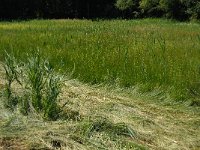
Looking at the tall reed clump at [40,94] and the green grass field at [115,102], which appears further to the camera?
the tall reed clump at [40,94]

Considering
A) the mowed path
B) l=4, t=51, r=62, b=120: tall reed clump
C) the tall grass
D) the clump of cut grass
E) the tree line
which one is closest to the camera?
the mowed path

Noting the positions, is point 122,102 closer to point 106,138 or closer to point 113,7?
point 106,138

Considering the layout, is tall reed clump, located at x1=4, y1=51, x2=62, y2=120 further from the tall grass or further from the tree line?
the tree line

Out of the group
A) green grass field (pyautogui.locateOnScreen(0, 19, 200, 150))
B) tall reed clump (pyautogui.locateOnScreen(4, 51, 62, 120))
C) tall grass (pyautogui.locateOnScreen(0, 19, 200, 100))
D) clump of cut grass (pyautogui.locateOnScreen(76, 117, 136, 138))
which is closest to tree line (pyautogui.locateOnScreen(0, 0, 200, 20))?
tall grass (pyautogui.locateOnScreen(0, 19, 200, 100))

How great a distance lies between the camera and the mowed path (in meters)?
4.84

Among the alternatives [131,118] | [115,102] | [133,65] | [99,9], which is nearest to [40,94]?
[131,118]

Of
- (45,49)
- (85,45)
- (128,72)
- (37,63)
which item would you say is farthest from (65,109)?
(85,45)

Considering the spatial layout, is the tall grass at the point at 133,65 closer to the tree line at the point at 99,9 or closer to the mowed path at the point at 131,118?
the mowed path at the point at 131,118

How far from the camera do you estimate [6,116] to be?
213 inches

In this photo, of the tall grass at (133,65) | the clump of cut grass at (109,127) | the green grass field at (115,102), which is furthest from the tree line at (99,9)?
the clump of cut grass at (109,127)

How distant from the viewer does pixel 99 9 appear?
45406mm

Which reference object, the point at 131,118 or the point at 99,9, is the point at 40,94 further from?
the point at 99,9

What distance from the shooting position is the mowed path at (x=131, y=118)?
4836mm

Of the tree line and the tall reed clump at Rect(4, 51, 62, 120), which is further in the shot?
the tree line
